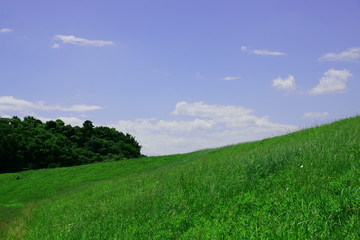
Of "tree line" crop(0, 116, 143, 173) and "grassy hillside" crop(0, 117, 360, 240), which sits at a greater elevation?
"tree line" crop(0, 116, 143, 173)

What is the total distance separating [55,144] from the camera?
53.3m

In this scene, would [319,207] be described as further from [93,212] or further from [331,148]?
[93,212]

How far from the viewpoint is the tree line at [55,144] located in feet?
167

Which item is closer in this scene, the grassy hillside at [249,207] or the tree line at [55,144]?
the grassy hillside at [249,207]

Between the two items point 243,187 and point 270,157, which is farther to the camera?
point 270,157

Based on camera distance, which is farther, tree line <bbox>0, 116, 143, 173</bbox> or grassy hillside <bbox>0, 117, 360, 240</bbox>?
tree line <bbox>0, 116, 143, 173</bbox>

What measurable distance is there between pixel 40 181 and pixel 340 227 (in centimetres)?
2922

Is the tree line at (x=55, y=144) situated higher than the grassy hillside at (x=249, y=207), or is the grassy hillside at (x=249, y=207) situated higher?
the tree line at (x=55, y=144)

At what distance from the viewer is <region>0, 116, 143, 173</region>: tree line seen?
→ 5100 centimetres

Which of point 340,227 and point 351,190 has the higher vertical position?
point 351,190

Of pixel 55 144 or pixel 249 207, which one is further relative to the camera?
pixel 55 144

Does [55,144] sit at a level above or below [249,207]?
above

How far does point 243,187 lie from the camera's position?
865 centimetres

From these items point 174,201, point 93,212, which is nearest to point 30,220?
point 93,212
